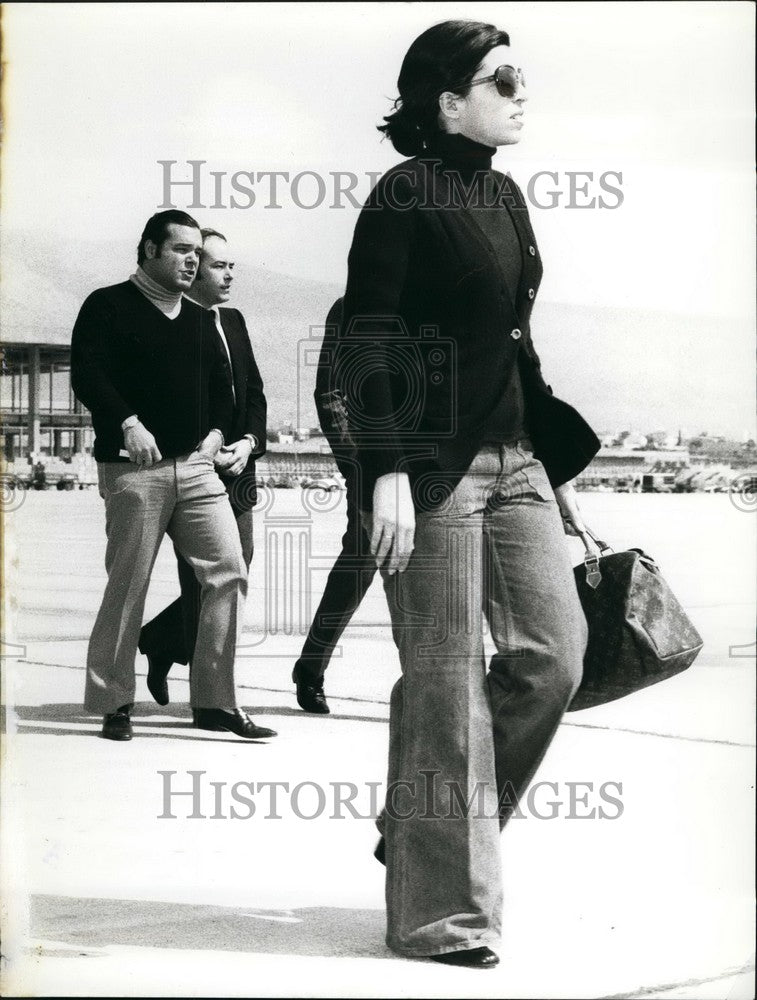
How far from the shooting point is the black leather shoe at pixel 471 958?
11.2 feet

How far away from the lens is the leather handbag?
140 inches

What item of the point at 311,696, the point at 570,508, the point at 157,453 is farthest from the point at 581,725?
the point at 157,453

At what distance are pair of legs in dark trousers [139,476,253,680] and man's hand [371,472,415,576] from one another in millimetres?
1078

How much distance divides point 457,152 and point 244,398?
109 cm

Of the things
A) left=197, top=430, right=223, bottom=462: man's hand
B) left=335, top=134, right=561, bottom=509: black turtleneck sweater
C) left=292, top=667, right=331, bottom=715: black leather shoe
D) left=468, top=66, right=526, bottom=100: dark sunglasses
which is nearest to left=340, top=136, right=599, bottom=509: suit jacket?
left=335, top=134, right=561, bottom=509: black turtleneck sweater

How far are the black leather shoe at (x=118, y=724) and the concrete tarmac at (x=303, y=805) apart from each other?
0.04m

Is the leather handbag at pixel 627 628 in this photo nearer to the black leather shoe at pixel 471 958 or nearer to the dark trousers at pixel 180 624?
the black leather shoe at pixel 471 958

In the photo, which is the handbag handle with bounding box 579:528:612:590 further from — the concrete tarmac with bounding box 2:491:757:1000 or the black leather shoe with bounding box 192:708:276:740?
the black leather shoe with bounding box 192:708:276:740

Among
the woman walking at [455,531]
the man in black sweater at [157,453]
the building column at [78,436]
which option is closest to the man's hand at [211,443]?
the man in black sweater at [157,453]

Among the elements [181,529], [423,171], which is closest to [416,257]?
[423,171]

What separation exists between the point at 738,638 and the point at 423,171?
66.2 inches

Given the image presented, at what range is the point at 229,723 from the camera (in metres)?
4.38

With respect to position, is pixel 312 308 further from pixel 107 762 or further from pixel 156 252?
pixel 107 762

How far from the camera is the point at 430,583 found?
3408 millimetres
